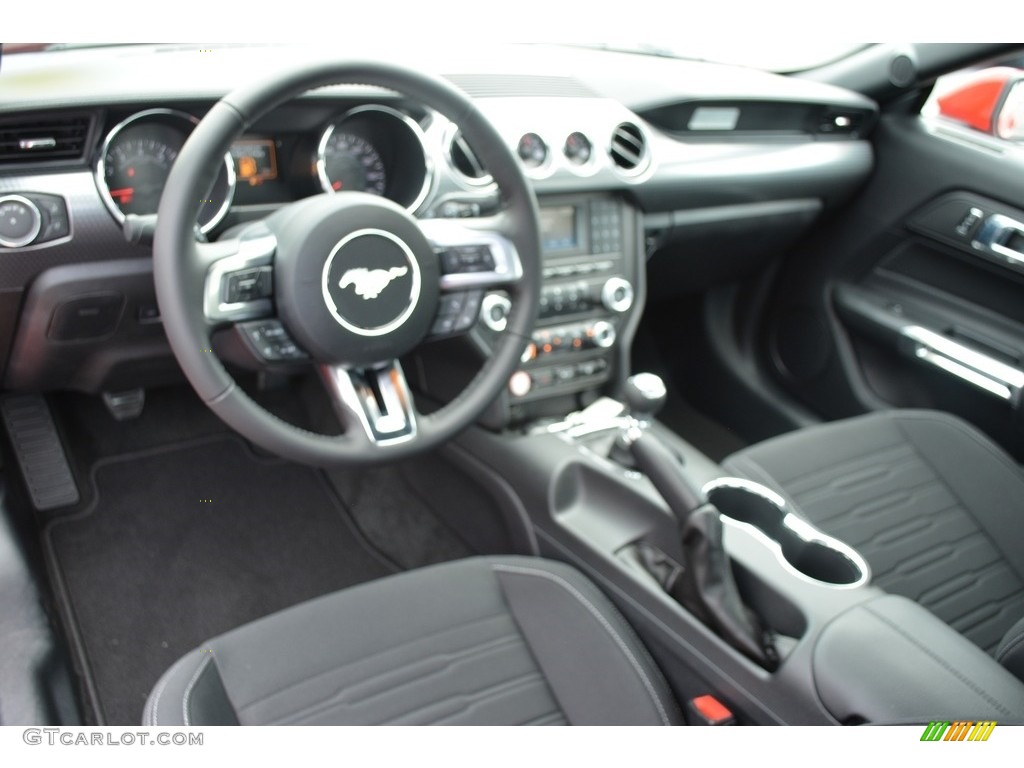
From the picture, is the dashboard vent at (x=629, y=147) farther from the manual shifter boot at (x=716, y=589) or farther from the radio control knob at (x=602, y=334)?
the manual shifter boot at (x=716, y=589)

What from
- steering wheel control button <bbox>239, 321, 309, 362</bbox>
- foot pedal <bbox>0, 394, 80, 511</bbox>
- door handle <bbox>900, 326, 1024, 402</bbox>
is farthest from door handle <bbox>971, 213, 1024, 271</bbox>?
foot pedal <bbox>0, 394, 80, 511</bbox>

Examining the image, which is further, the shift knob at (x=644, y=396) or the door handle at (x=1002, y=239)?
the door handle at (x=1002, y=239)

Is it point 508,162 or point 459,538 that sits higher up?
point 508,162

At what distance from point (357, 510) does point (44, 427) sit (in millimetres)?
726

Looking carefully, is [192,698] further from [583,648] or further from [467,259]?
[467,259]

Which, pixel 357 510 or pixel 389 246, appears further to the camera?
pixel 357 510

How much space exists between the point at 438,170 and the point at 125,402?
93 centimetres

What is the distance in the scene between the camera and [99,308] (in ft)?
4.91

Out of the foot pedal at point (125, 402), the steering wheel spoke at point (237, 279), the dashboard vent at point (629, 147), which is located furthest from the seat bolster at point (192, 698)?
the dashboard vent at point (629, 147)

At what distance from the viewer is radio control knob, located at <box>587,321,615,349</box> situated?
1.88 metres

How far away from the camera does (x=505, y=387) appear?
1435 mm

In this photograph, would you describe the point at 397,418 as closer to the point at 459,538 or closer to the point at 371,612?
the point at 371,612

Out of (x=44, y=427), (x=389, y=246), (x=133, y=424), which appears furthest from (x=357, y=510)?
(x=389, y=246)

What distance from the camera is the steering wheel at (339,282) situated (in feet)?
3.45
